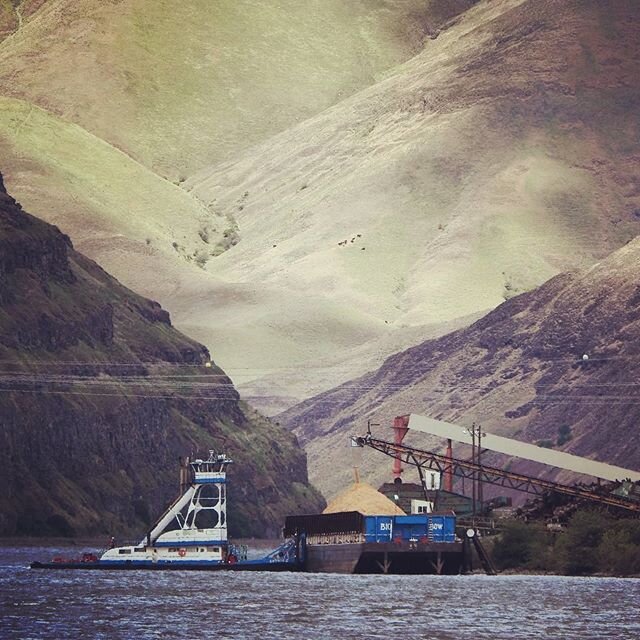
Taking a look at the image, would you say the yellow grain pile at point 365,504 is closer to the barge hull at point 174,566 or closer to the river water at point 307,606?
the barge hull at point 174,566

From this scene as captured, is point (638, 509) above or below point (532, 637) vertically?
above

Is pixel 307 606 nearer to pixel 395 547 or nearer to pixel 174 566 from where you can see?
pixel 395 547

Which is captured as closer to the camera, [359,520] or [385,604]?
[385,604]

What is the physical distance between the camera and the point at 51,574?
141000 millimetres

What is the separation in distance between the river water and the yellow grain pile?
11.3m

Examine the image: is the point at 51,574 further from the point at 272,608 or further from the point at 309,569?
the point at 272,608

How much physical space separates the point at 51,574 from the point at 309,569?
779 inches

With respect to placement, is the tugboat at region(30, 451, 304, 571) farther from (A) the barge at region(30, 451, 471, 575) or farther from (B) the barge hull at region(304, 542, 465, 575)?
(B) the barge hull at region(304, 542, 465, 575)

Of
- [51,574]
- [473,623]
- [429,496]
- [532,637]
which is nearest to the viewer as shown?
[532,637]

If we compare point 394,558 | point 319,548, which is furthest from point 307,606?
point 319,548

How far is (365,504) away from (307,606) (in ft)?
146

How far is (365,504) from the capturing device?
160 meters

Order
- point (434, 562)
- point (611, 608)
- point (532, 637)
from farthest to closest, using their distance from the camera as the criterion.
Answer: point (434, 562) → point (611, 608) → point (532, 637)

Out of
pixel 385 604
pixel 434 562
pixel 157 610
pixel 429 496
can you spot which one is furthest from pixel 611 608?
pixel 429 496
